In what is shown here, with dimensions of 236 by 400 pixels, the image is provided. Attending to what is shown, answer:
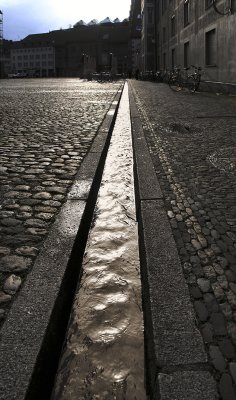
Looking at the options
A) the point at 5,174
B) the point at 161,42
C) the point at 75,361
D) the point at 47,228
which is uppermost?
the point at 161,42

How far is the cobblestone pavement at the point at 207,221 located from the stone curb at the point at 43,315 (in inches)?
27.2

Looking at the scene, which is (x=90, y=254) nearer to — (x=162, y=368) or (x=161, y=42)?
(x=162, y=368)

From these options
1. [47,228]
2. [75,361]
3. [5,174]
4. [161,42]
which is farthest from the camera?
[161,42]

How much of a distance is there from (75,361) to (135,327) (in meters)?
0.37

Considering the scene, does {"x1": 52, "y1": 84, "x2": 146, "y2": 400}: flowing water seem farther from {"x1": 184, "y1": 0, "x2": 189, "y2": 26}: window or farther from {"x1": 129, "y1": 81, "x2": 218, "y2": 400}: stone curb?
{"x1": 184, "y1": 0, "x2": 189, "y2": 26}: window


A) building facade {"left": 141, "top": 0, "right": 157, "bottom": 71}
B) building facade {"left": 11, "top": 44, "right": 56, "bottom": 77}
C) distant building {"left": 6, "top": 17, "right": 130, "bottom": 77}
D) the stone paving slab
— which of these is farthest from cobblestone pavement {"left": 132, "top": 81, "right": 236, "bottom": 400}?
building facade {"left": 11, "top": 44, "right": 56, "bottom": 77}

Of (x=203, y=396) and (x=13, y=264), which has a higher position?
(x=13, y=264)

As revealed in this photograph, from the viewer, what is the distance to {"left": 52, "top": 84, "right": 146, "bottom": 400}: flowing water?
1712mm

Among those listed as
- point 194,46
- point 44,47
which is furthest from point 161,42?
point 44,47

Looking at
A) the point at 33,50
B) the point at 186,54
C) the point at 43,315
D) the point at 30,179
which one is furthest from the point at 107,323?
the point at 33,50

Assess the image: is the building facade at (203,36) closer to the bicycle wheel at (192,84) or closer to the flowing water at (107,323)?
the bicycle wheel at (192,84)

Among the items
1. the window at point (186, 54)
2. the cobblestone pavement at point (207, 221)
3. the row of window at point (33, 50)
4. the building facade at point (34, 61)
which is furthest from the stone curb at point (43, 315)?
the row of window at point (33, 50)

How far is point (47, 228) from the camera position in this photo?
305cm

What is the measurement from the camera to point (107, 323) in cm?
212
